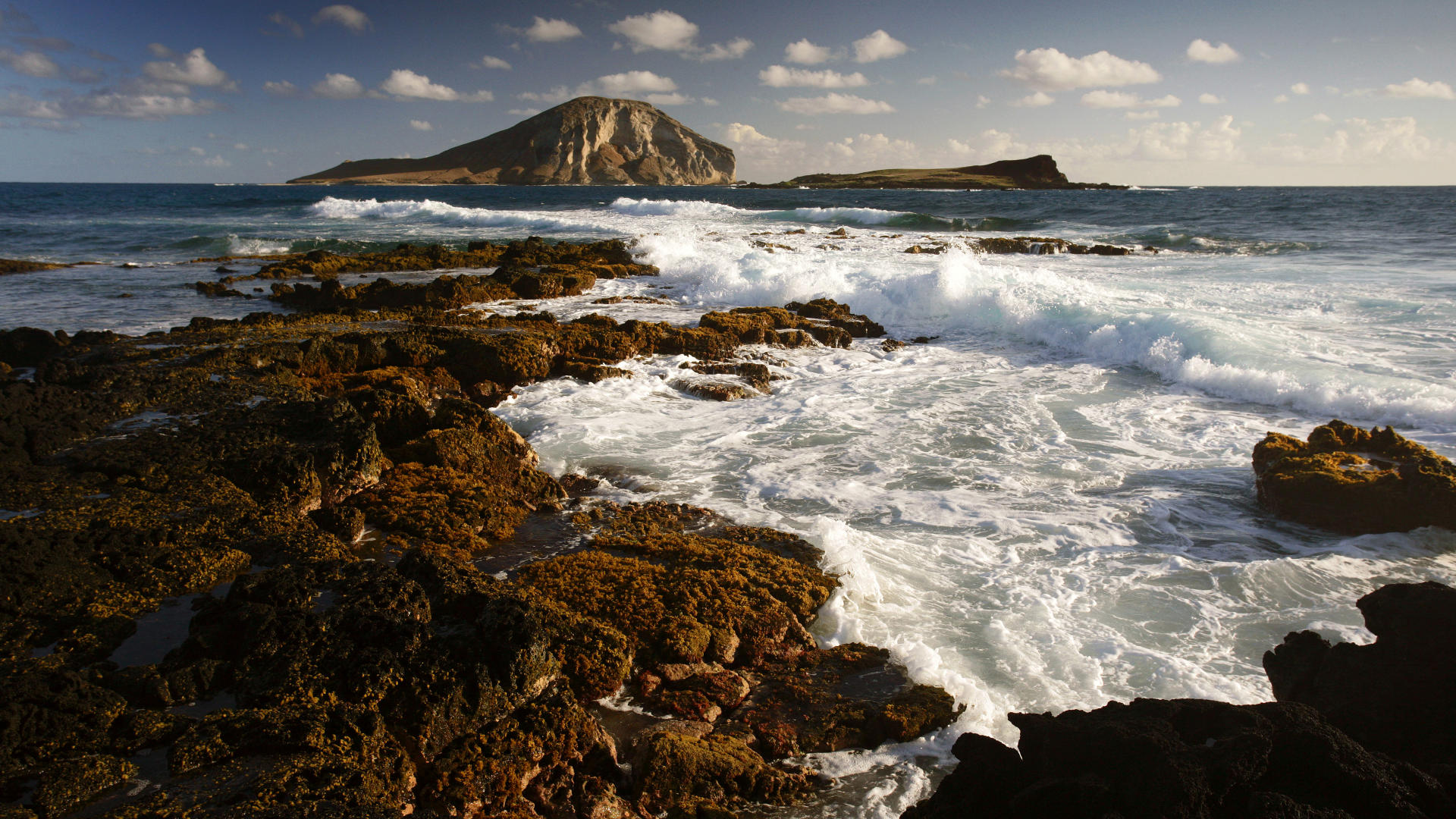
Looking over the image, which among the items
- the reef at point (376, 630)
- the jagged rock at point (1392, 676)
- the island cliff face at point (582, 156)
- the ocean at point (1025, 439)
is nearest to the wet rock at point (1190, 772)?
the jagged rock at point (1392, 676)

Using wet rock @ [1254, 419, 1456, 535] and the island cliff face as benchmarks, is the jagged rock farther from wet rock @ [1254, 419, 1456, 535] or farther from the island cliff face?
the island cliff face

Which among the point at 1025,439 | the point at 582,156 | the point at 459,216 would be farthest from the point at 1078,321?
the point at 582,156

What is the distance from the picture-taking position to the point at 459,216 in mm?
43000

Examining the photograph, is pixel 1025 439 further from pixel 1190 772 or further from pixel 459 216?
pixel 459 216

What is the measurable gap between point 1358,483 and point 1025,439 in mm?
2723

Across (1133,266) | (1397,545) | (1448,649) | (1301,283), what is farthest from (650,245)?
(1448,649)

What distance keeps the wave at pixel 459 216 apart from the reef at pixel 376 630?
27.8 meters

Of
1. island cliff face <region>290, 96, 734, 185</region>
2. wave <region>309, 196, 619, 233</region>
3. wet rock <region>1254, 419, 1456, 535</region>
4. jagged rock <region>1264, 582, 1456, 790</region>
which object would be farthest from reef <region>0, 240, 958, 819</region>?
island cliff face <region>290, 96, 734, 185</region>

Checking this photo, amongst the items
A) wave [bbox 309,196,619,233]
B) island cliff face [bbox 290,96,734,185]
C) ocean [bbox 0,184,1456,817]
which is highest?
island cliff face [bbox 290,96,734,185]

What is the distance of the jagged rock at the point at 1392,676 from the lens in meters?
2.81

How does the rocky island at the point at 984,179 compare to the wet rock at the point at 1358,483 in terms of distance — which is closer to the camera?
the wet rock at the point at 1358,483

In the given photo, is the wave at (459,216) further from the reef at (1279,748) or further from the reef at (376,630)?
the reef at (1279,748)

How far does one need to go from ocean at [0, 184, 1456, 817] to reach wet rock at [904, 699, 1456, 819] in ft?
2.22

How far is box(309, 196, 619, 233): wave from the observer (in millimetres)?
35938
